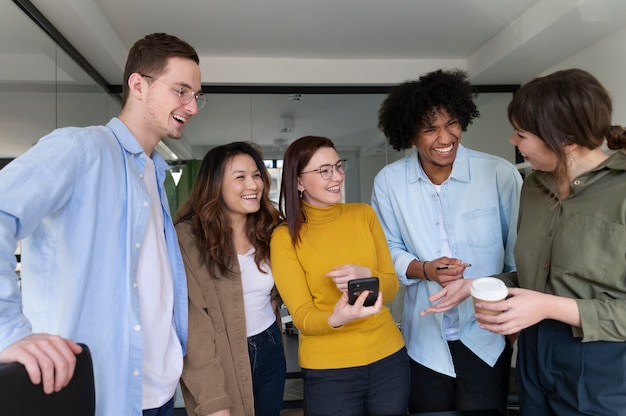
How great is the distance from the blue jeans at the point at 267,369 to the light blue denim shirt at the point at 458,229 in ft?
1.95

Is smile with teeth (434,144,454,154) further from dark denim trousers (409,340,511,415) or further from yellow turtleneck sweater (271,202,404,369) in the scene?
dark denim trousers (409,340,511,415)

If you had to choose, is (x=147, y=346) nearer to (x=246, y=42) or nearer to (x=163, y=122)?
(x=163, y=122)

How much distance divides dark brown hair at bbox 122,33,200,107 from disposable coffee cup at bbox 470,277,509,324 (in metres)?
1.16

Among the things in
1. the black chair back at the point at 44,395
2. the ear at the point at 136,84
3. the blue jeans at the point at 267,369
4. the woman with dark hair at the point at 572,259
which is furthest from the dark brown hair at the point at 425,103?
the black chair back at the point at 44,395

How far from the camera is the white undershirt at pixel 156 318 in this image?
53.7 inches

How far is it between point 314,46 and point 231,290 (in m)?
3.00

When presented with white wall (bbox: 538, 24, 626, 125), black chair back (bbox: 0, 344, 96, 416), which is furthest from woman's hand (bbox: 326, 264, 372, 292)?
white wall (bbox: 538, 24, 626, 125)

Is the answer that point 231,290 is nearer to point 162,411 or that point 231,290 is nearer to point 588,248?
point 162,411

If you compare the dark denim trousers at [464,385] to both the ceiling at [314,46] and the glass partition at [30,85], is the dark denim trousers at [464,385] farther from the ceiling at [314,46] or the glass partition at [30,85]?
the ceiling at [314,46]

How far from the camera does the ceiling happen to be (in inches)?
122

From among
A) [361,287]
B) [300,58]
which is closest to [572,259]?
[361,287]

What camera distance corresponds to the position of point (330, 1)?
10.5 feet

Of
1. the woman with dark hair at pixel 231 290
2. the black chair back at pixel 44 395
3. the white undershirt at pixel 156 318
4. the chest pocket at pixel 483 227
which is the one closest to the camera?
the black chair back at pixel 44 395

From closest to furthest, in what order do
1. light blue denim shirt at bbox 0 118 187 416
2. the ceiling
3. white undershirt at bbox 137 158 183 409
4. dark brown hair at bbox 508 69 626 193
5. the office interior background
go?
light blue denim shirt at bbox 0 118 187 416 → dark brown hair at bbox 508 69 626 193 → white undershirt at bbox 137 158 183 409 → the office interior background → the ceiling
